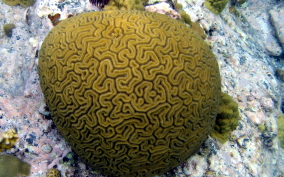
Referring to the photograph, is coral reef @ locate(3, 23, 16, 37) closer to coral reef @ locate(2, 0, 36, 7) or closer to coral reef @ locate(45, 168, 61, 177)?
coral reef @ locate(2, 0, 36, 7)

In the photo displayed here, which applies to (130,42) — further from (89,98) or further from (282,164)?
(282,164)

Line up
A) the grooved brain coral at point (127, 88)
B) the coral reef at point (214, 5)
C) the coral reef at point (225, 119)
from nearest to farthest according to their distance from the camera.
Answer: the grooved brain coral at point (127, 88), the coral reef at point (225, 119), the coral reef at point (214, 5)

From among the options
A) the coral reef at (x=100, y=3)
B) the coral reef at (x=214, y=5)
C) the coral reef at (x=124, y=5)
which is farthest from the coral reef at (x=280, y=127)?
the coral reef at (x=100, y=3)

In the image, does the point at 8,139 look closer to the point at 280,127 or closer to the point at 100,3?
the point at 100,3

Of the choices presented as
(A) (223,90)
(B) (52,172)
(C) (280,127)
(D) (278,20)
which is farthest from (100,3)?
(D) (278,20)

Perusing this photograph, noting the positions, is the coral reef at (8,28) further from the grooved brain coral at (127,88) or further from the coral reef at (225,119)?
the coral reef at (225,119)

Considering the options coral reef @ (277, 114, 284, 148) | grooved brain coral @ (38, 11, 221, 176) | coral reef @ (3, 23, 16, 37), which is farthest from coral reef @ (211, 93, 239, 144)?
coral reef @ (3, 23, 16, 37)
